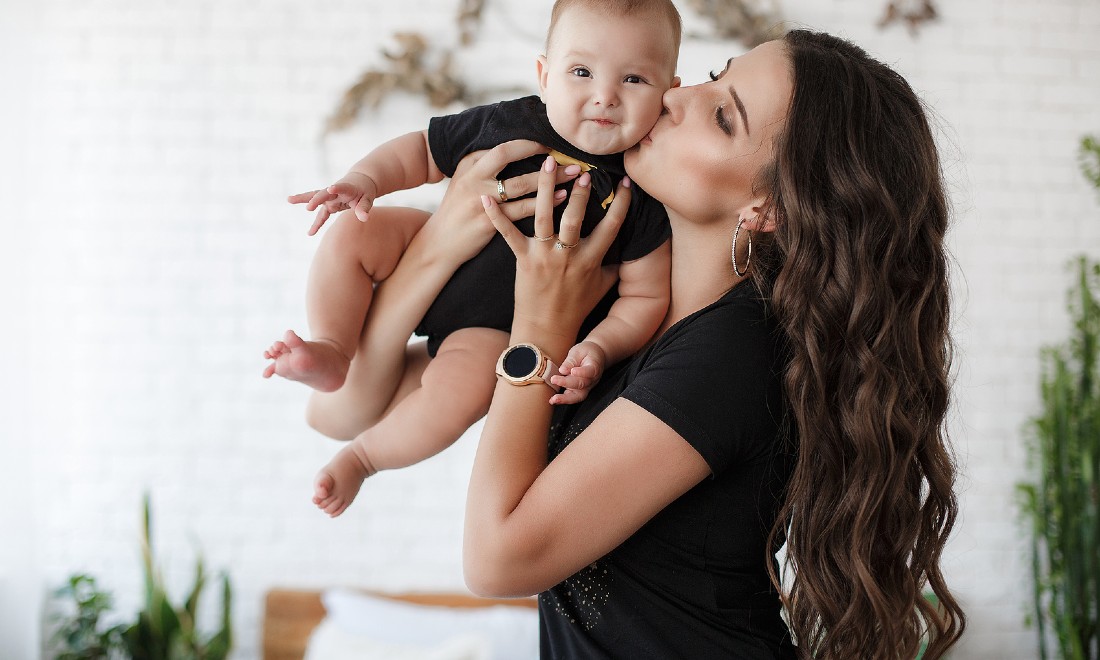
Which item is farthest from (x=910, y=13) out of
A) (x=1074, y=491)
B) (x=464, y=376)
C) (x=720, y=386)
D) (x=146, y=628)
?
(x=146, y=628)

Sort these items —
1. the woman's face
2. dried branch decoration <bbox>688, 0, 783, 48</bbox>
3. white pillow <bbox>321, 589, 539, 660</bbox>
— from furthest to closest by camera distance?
dried branch decoration <bbox>688, 0, 783, 48</bbox>, white pillow <bbox>321, 589, 539, 660</bbox>, the woman's face

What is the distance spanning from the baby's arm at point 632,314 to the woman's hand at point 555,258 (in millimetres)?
43

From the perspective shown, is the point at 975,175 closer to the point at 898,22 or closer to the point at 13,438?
the point at 898,22

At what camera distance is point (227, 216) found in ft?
11.3

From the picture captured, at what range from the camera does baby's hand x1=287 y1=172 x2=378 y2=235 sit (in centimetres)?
125

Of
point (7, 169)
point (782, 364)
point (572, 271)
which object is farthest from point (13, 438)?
point (782, 364)

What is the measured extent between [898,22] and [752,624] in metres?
3.00

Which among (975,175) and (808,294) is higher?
(975,175)

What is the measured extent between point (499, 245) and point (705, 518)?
0.55m

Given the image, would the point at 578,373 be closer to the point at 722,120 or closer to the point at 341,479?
the point at 722,120

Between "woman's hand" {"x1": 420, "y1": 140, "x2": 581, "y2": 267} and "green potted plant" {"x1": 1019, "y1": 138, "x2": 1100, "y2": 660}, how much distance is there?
103 inches

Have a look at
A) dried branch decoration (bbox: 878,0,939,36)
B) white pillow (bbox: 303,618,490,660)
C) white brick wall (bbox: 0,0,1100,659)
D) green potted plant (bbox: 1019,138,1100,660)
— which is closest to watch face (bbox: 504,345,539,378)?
white pillow (bbox: 303,618,490,660)

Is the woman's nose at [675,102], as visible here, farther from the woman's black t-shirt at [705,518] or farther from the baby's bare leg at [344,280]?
the baby's bare leg at [344,280]

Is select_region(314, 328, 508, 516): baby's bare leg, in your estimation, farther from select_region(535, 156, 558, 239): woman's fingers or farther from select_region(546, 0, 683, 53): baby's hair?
select_region(546, 0, 683, 53): baby's hair
